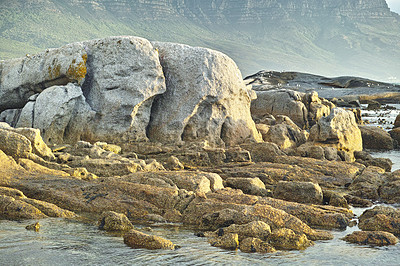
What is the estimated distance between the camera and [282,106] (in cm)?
4197

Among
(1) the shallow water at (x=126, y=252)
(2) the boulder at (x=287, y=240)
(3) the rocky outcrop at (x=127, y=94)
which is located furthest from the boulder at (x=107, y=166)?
(2) the boulder at (x=287, y=240)

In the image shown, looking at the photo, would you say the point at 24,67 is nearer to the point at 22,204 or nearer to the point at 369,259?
the point at 22,204

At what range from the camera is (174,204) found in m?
14.4

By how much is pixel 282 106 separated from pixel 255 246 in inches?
1235

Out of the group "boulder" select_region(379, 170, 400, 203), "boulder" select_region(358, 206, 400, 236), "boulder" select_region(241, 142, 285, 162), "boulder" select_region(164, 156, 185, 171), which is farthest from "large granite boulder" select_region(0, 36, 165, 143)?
Answer: "boulder" select_region(358, 206, 400, 236)

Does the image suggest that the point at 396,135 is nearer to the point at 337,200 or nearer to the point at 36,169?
the point at 337,200

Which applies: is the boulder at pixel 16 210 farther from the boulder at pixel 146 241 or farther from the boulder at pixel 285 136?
the boulder at pixel 285 136

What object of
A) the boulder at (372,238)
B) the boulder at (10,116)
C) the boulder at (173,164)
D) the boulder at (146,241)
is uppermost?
the boulder at (372,238)

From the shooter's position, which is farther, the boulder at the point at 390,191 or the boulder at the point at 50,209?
the boulder at the point at 390,191

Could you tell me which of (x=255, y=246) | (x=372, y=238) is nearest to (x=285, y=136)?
(x=372, y=238)

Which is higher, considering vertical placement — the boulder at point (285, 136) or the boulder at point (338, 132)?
the boulder at point (338, 132)

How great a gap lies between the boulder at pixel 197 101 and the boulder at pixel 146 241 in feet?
45.7

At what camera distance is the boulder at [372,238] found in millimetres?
12273

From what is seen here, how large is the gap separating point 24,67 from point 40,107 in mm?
4055
